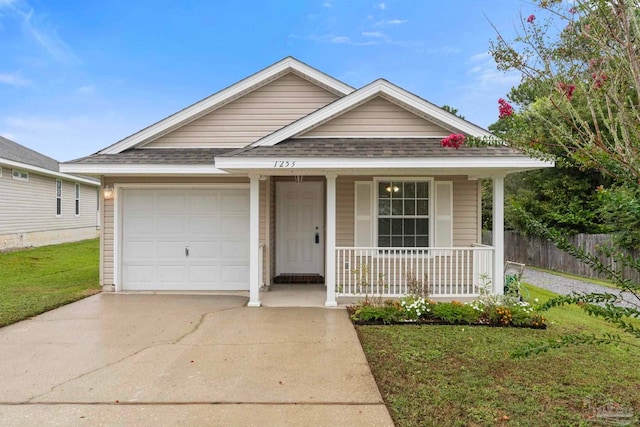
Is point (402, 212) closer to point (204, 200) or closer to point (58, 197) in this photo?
point (204, 200)

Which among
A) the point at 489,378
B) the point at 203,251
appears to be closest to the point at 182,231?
the point at 203,251

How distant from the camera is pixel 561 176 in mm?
15789

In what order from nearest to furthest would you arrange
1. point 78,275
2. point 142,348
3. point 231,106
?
point 142,348
point 231,106
point 78,275

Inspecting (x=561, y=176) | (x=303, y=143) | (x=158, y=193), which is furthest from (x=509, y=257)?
(x=158, y=193)

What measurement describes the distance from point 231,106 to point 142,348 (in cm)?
579

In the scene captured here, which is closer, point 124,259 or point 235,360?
point 235,360

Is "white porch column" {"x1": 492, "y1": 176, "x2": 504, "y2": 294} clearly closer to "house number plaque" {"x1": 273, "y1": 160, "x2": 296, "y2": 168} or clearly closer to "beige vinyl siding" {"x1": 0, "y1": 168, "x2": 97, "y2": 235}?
"house number plaque" {"x1": 273, "y1": 160, "x2": 296, "y2": 168}

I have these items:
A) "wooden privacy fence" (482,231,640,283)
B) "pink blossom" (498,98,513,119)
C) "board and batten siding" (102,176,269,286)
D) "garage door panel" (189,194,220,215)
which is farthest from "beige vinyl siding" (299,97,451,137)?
"wooden privacy fence" (482,231,640,283)

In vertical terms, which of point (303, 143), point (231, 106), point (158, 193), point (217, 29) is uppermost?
point (217, 29)

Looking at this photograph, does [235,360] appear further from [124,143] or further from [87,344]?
[124,143]

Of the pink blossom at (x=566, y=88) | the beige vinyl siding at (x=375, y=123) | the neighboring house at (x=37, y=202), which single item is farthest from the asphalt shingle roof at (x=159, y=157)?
the neighboring house at (x=37, y=202)

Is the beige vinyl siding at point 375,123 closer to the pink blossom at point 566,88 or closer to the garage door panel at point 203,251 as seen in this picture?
the garage door panel at point 203,251

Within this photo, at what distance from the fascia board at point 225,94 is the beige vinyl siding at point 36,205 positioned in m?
10.3

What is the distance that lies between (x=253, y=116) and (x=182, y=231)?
10.1 ft
